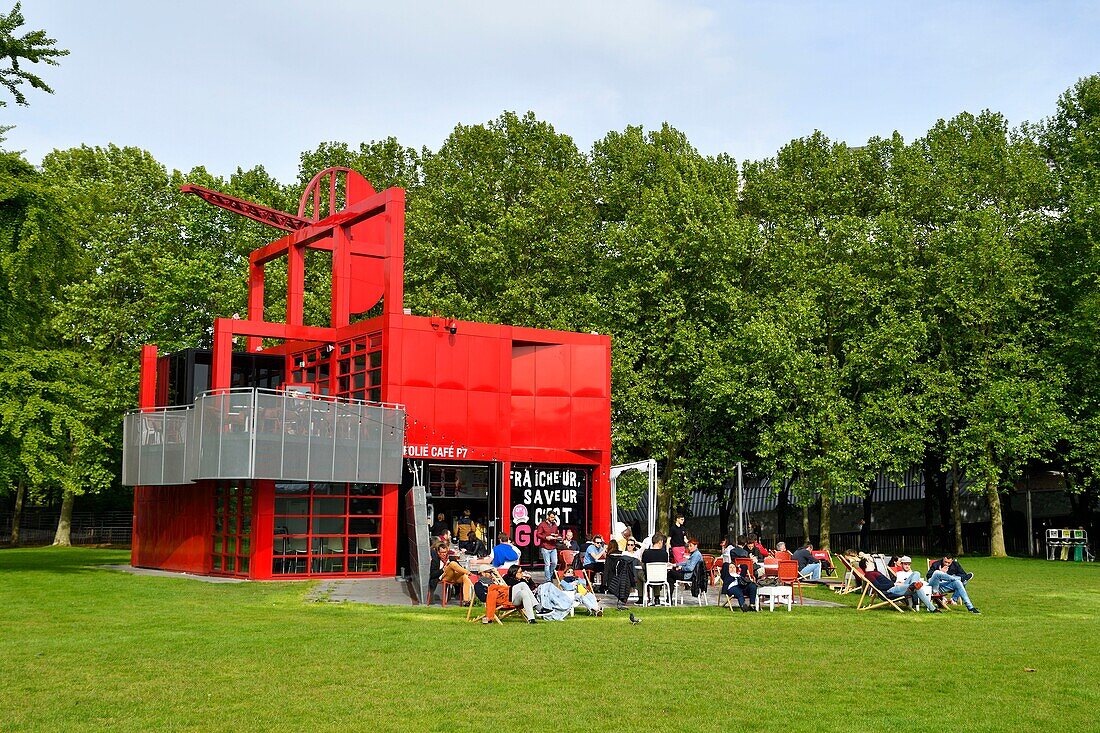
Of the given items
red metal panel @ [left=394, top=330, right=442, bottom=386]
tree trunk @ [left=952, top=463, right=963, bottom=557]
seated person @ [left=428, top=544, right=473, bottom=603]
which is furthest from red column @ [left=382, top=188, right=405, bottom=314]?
tree trunk @ [left=952, top=463, right=963, bottom=557]

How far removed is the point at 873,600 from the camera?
21469mm

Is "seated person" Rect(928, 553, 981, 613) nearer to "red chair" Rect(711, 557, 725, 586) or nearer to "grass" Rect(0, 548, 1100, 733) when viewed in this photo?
"grass" Rect(0, 548, 1100, 733)

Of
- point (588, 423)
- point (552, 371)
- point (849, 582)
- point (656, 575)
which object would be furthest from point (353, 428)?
point (849, 582)

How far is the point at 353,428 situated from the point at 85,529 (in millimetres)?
30067

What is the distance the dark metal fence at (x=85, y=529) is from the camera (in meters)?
50.5

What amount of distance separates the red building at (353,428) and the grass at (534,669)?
6.61 metres

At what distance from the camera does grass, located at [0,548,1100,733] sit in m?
9.70

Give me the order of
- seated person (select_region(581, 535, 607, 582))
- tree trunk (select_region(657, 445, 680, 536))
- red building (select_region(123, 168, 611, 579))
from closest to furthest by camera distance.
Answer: seated person (select_region(581, 535, 607, 582))
red building (select_region(123, 168, 611, 579))
tree trunk (select_region(657, 445, 680, 536))

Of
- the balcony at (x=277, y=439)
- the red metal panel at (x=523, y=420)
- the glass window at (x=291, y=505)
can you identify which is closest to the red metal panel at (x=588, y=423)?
the red metal panel at (x=523, y=420)

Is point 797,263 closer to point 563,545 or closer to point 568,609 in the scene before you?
point 563,545

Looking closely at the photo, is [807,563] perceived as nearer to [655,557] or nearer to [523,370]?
[655,557]

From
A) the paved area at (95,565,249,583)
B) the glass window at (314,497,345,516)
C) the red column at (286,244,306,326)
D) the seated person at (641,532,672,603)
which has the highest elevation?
the red column at (286,244,306,326)

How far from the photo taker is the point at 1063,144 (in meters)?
43.0

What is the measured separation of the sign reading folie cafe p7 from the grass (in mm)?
11225
